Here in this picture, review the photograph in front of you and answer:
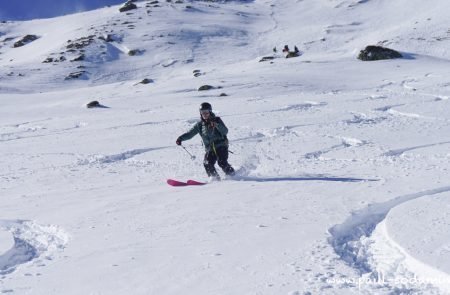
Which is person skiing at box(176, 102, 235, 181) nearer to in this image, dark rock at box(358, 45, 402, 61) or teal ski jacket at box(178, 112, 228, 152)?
teal ski jacket at box(178, 112, 228, 152)

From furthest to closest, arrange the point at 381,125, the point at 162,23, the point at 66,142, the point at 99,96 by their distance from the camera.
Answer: the point at 162,23
the point at 99,96
the point at 66,142
the point at 381,125

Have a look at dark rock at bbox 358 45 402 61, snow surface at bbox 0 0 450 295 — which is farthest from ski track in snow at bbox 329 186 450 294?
dark rock at bbox 358 45 402 61

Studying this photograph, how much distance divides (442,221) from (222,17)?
2428 inches

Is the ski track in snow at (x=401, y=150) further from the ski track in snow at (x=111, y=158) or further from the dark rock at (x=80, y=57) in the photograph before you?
the dark rock at (x=80, y=57)

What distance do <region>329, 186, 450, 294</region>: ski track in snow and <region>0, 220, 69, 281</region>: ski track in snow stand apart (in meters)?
2.69

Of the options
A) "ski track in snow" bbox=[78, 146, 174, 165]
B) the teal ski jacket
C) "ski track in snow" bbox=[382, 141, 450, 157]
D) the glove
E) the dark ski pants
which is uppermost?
the glove

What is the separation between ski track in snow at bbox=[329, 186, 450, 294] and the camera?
14.5ft

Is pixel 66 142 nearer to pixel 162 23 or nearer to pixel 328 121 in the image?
pixel 328 121

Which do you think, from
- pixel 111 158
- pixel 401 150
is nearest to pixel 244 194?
pixel 401 150

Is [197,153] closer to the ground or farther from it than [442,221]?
closer to the ground

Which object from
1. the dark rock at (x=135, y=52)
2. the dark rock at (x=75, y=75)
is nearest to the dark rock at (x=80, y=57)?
the dark rock at (x=75, y=75)

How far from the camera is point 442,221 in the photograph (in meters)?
5.06

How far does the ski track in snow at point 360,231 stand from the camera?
4.41 meters

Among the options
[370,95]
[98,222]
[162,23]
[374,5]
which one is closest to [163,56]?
[162,23]
